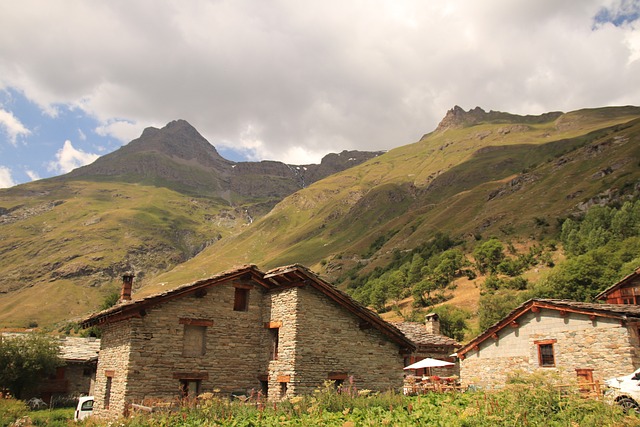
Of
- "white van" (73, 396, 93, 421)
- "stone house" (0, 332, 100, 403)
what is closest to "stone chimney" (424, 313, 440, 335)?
"white van" (73, 396, 93, 421)

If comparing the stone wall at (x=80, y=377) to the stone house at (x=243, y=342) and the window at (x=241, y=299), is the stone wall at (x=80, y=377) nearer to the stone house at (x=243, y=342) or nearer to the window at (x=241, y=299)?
the stone house at (x=243, y=342)

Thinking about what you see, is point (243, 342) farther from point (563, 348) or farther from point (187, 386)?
point (563, 348)

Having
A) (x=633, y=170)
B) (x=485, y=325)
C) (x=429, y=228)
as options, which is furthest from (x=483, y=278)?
(x=429, y=228)

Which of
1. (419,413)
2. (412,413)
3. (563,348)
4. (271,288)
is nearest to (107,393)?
(271,288)

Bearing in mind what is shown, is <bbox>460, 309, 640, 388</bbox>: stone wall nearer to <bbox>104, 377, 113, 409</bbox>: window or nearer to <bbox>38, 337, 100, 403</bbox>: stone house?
<bbox>104, 377, 113, 409</bbox>: window

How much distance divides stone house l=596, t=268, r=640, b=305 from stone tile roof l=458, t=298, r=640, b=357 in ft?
32.7

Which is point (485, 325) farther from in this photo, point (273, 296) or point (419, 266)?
point (419, 266)

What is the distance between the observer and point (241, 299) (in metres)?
23.8

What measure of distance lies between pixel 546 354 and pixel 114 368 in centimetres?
2361

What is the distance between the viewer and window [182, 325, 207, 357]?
2153 cm

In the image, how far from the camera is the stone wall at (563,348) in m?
23.7

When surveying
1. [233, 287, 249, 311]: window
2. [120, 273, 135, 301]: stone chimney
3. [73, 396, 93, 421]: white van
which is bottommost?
[73, 396, 93, 421]: white van

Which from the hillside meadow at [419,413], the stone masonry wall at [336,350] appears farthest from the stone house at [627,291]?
the hillside meadow at [419,413]

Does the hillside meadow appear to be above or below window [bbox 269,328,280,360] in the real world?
below
